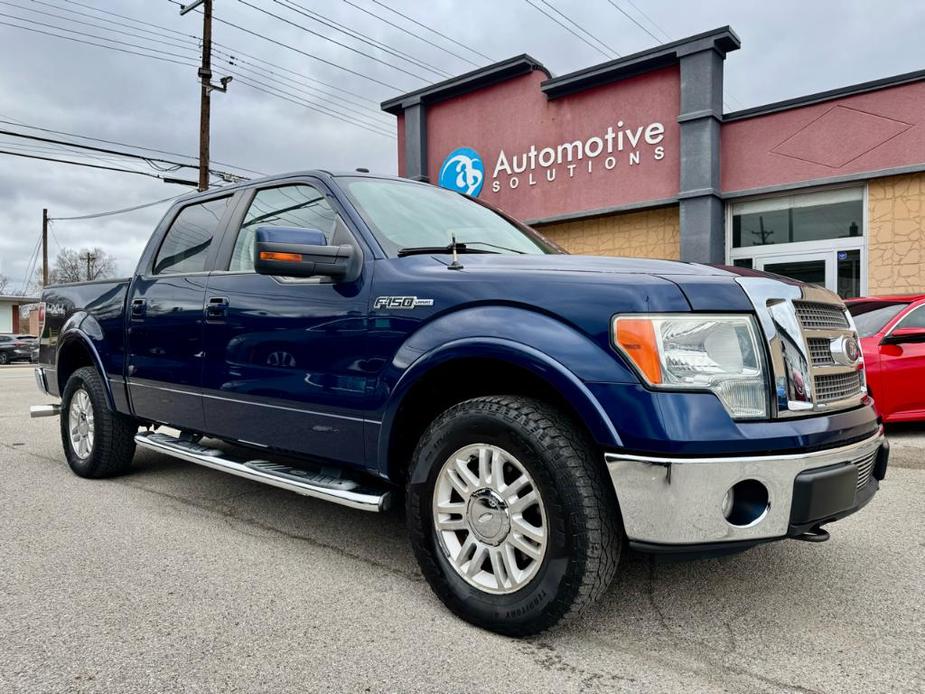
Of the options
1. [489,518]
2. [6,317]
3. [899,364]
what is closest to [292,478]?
[489,518]

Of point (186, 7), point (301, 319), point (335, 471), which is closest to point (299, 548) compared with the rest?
point (335, 471)

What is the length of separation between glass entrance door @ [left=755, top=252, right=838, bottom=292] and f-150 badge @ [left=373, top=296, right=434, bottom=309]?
31.6 ft

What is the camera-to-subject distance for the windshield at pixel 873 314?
657 centimetres

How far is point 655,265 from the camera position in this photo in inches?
104

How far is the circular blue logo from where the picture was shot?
14.6 meters

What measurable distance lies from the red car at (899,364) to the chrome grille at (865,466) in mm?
4249

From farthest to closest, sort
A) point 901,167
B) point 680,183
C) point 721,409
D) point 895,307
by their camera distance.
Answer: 1. point 680,183
2. point 901,167
3. point 895,307
4. point 721,409

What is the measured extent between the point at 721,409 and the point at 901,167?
10.2 meters

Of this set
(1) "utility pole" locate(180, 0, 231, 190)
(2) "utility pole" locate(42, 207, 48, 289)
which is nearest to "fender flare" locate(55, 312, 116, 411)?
(1) "utility pole" locate(180, 0, 231, 190)

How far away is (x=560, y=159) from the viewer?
13.4 m

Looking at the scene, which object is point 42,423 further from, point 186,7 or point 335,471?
point 186,7

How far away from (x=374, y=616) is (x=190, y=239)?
2.72m

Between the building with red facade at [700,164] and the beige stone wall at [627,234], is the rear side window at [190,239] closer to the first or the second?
the beige stone wall at [627,234]

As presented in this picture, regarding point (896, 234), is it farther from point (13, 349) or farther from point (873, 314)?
point (13, 349)
